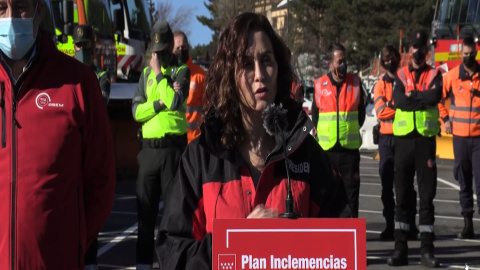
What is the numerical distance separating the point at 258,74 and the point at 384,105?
25.6 ft

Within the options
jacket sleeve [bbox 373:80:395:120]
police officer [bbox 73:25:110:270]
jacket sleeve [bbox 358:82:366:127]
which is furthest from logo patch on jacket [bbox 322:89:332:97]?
police officer [bbox 73:25:110:270]

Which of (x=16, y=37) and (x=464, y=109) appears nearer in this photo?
(x=16, y=37)

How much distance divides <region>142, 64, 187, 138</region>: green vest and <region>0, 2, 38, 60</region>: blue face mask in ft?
14.1

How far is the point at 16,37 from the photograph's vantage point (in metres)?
4.12

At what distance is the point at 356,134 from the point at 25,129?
649 cm

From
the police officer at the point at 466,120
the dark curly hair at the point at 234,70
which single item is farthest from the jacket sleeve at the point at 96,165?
the police officer at the point at 466,120

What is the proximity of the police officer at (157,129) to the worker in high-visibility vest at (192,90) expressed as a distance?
5.52 ft

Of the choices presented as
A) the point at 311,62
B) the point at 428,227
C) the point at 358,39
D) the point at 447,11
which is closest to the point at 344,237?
the point at 428,227

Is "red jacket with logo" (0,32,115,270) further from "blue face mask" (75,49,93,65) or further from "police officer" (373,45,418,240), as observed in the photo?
"police officer" (373,45,418,240)

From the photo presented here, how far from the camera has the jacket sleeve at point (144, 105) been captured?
27.9 feet

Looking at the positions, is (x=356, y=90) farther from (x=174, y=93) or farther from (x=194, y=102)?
(x=174, y=93)

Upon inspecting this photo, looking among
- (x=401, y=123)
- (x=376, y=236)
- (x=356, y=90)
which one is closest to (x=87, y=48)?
(x=356, y=90)

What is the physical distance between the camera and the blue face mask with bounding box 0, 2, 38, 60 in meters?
4.12

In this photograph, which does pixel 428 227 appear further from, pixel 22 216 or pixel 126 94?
pixel 126 94
